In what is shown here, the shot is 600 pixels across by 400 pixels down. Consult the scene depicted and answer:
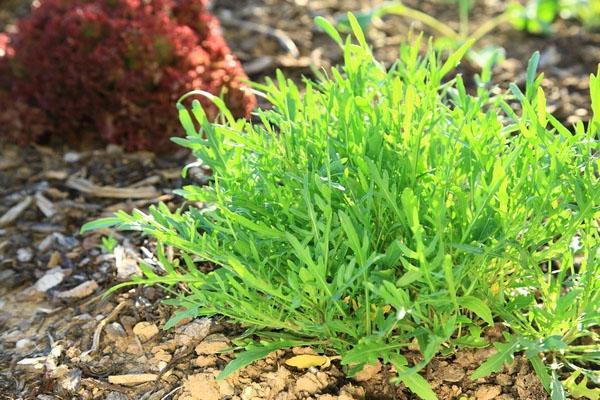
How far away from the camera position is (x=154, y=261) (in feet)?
9.78

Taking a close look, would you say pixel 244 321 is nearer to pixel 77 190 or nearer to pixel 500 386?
pixel 500 386

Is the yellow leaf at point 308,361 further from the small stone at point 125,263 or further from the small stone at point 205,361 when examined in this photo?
the small stone at point 125,263

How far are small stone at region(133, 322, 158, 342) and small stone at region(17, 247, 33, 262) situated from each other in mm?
771

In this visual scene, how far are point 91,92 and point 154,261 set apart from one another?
4.04 feet

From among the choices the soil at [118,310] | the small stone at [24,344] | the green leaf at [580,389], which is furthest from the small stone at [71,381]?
the green leaf at [580,389]

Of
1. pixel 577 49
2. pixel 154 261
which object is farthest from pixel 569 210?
pixel 577 49

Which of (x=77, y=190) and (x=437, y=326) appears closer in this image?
(x=437, y=326)

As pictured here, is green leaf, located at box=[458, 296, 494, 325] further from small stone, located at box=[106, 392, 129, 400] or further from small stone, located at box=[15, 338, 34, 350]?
small stone, located at box=[15, 338, 34, 350]

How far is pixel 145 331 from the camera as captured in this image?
2725 mm

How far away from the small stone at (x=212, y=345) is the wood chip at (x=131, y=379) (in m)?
0.15

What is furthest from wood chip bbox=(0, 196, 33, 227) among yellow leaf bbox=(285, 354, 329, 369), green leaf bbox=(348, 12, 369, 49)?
green leaf bbox=(348, 12, 369, 49)

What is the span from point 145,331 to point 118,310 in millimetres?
161

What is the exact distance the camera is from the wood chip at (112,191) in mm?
3525

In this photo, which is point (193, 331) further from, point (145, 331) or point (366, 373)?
point (366, 373)
